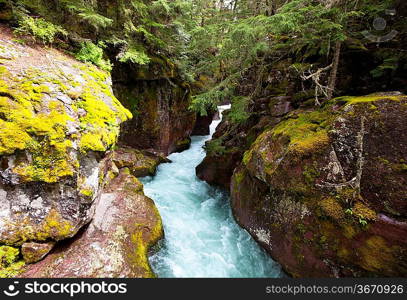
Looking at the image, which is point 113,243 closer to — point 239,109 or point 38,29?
point 239,109

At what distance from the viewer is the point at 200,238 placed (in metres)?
6.63

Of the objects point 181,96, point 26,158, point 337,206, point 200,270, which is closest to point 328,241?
point 337,206

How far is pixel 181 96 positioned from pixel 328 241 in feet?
37.4

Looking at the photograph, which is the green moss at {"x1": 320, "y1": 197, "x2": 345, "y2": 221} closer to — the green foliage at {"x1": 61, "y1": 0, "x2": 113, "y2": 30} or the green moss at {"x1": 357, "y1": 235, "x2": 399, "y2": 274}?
the green moss at {"x1": 357, "y1": 235, "x2": 399, "y2": 274}

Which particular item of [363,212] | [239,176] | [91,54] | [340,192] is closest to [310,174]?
[340,192]

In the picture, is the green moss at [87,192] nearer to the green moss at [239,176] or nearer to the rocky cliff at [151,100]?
the green moss at [239,176]

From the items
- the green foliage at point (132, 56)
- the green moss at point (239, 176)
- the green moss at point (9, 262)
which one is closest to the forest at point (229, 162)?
the green moss at point (9, 262)

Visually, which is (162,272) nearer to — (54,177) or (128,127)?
(54,177)

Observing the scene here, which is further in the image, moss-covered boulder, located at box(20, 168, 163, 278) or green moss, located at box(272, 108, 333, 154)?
green moss, located at box(272, 108, 333, 154)

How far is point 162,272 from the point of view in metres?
5.04

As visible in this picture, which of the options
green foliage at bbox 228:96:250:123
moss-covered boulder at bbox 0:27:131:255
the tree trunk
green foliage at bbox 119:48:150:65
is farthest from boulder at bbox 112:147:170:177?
the tree trunk

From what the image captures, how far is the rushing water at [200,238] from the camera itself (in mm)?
5500

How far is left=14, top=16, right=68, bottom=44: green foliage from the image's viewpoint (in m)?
5.79

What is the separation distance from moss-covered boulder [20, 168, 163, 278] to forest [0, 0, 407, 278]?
0.10 ft
